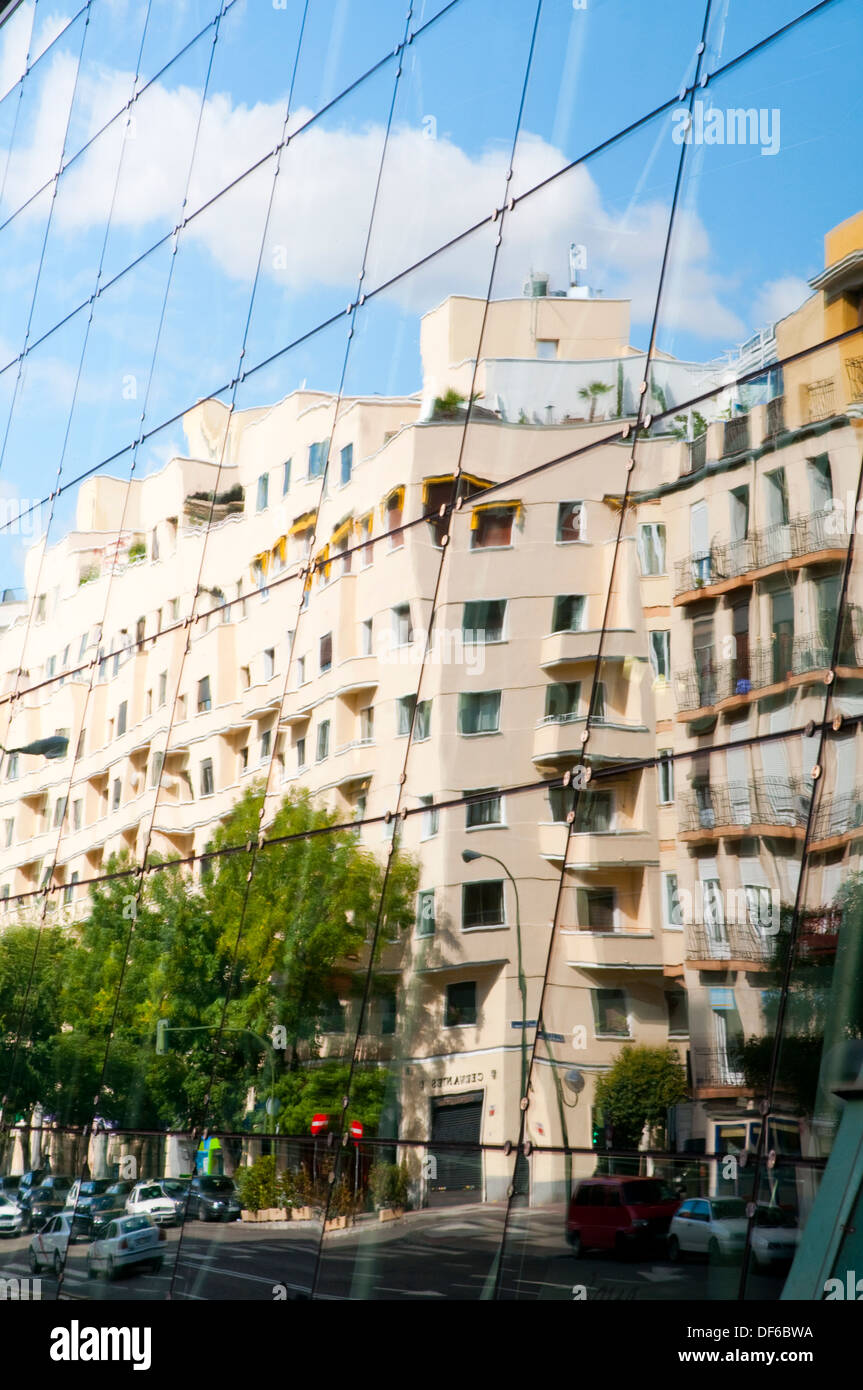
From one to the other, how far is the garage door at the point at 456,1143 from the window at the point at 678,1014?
161 cm

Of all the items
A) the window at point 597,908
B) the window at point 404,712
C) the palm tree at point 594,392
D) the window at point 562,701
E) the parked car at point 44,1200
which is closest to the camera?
the window at point 597,908

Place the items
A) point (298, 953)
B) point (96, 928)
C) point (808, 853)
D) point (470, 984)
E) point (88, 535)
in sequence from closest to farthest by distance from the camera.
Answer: point (808, 853), point (470, 984), point (298, 953), point (96, 928), point (88, 535)

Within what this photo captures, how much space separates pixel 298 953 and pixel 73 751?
6467 millimetres

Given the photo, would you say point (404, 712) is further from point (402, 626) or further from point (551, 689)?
point (551, 689)

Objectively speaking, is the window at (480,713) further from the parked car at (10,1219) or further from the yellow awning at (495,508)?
the parked car at (10,1219)

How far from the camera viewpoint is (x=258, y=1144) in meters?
12.4

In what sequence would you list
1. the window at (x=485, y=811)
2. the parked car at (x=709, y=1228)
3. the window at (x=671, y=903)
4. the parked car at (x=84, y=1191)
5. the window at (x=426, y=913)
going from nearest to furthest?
the parked car at (x=709, y=1228), the window at (x=671, y=903), the window at (x=485, y=811), the window at (x=426, y=913), the parked car at (x=84, y=1191)

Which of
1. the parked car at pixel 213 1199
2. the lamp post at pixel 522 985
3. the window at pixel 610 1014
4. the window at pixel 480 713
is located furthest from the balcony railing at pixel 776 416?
the parked car at pixel 213 1199

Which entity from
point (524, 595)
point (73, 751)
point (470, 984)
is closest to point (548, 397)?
point (524, 595)

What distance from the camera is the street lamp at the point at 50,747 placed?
1859 centimetres

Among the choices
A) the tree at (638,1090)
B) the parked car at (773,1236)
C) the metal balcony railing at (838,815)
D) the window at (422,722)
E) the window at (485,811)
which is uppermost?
the window at (422,722)

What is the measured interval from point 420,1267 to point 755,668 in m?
4.43

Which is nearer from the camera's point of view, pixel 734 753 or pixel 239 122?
pixel 734 753

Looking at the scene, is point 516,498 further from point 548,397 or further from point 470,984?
point 470,984
